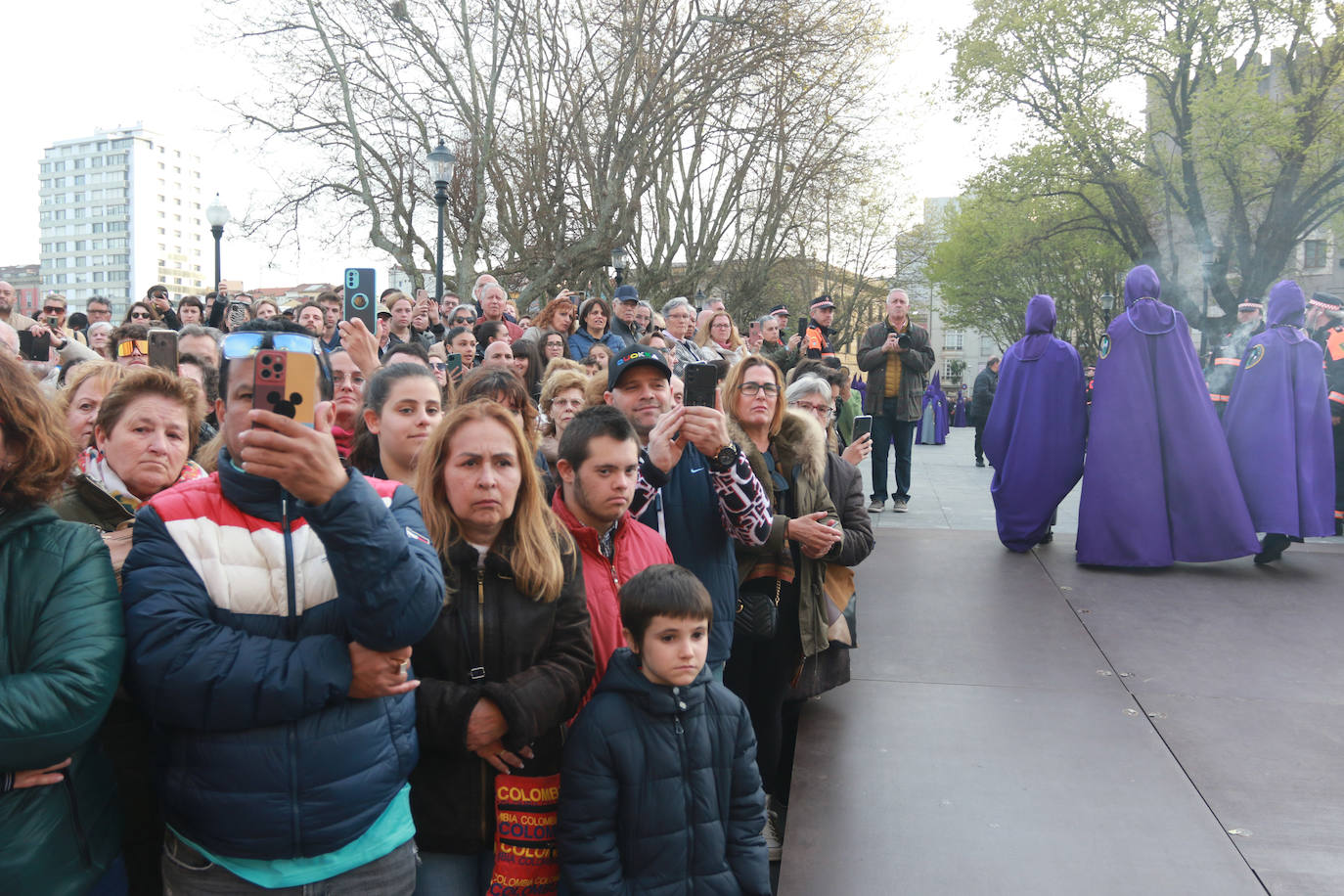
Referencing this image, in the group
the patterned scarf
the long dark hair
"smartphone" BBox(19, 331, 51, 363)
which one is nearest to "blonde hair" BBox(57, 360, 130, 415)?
the patterned scarf

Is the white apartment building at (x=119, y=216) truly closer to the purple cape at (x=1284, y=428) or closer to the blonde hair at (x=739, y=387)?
the purple cape at (x=1284, y=428)

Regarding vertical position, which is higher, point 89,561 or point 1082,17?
point 1082,17

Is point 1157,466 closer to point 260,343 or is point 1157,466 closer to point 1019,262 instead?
point 260,343

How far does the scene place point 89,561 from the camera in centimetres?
198

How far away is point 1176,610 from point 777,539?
11.5ft

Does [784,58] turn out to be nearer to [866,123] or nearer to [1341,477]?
[866,123]

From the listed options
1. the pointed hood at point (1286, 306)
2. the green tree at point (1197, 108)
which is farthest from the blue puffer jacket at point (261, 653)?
the green tree at point (1197, 108)

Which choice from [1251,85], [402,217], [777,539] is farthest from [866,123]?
[777,539]

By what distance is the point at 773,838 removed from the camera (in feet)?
13.2

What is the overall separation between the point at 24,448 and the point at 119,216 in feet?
542

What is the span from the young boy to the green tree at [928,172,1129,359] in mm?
27109

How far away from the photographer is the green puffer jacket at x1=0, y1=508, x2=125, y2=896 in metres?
1.81

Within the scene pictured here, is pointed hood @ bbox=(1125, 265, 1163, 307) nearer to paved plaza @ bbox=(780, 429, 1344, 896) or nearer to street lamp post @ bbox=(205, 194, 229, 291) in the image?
paved plaza @ bbox=(780, 429, 1344, 896)

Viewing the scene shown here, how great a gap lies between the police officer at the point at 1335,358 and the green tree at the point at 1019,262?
17.9 m
